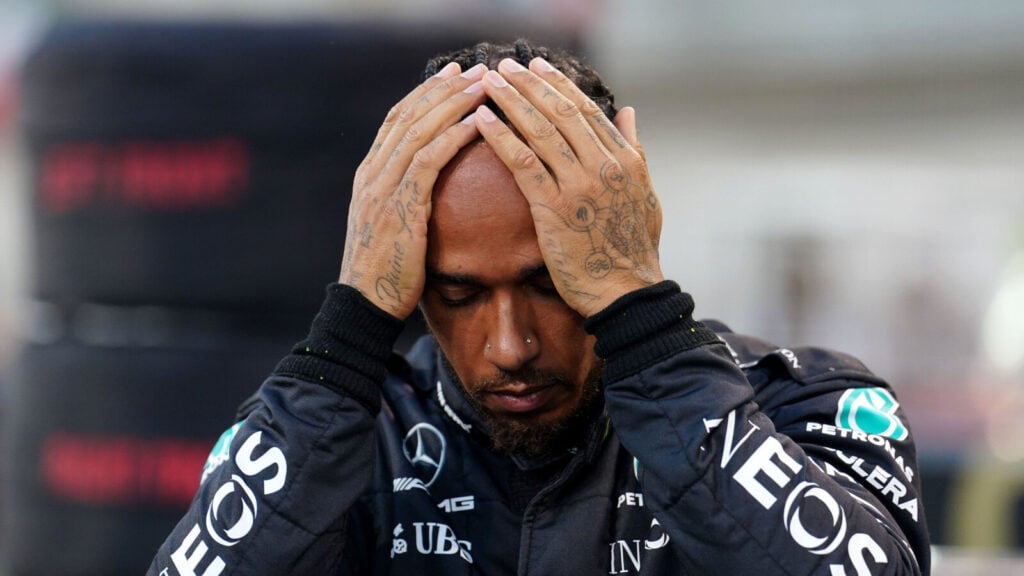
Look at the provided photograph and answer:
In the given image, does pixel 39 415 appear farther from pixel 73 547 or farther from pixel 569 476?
pixel 569 476

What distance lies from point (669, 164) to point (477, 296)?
9230mm

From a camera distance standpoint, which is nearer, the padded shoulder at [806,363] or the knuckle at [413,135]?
the knuckle at [413,135]

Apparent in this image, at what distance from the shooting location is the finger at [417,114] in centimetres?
158

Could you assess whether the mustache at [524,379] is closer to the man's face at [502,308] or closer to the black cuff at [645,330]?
the man's face at [502,308]

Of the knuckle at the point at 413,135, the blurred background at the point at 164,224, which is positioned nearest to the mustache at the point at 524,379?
the knuckle at the point at 413,135

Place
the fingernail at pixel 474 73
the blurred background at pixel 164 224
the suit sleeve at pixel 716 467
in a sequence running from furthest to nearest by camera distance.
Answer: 1. the blurred background at pixel 164 224
2. the fingernail at pixel 474 73
3. the suit sleeve at pixel 716 467

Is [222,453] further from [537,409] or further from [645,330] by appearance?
[645,330]

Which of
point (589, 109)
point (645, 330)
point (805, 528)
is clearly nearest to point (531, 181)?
point (589, 109)

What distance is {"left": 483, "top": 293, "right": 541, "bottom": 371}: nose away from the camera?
154 centimetres

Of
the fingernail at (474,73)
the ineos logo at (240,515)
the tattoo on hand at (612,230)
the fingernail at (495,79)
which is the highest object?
the fingernail at (474,73)

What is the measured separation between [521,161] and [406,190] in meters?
0.16

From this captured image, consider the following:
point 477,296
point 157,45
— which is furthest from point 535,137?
point 157,45

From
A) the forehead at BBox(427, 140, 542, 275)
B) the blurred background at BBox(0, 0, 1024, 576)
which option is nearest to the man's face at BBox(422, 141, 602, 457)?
the forehead at BBox(427, 140, 542, 275)

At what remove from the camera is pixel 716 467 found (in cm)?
139
